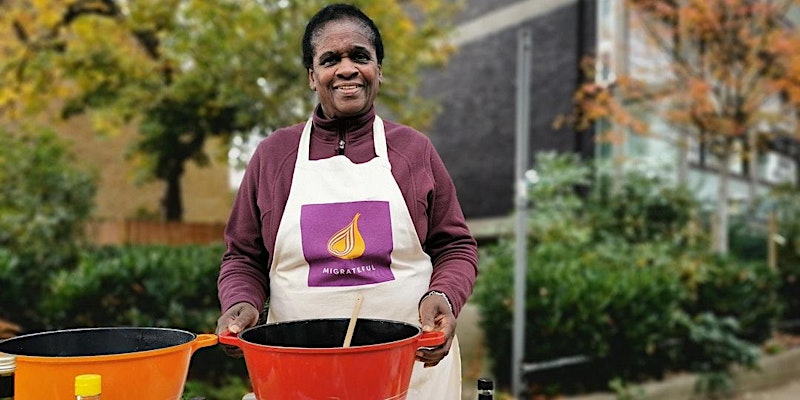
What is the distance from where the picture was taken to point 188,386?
13.6 feet

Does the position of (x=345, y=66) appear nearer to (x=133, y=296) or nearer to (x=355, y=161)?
(x=355, y=161)

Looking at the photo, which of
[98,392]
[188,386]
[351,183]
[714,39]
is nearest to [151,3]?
[188,386]

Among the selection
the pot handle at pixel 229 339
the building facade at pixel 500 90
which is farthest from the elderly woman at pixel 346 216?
the building facade at pixel 500 90

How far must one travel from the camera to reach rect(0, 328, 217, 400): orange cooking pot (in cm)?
119

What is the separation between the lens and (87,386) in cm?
114

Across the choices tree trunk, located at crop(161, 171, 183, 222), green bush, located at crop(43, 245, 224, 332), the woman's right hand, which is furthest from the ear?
tree trunk, located at crop(161, 171, 183, 222)

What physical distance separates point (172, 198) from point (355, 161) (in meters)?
10.9

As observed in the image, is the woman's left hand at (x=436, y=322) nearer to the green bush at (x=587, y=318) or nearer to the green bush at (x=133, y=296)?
the green bush at (x=133, y=296)

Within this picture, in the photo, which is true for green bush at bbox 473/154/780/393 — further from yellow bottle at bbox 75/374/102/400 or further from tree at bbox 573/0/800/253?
yellow bottle at bbox 75/374/102/400

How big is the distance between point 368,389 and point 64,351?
61cm

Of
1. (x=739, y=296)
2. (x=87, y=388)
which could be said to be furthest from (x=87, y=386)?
(x=739, y=296)

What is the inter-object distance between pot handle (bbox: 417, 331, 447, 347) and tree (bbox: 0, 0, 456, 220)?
5277mm

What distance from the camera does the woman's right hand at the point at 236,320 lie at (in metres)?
1.51

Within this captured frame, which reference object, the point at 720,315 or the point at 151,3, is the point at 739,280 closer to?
the point at 720,315
